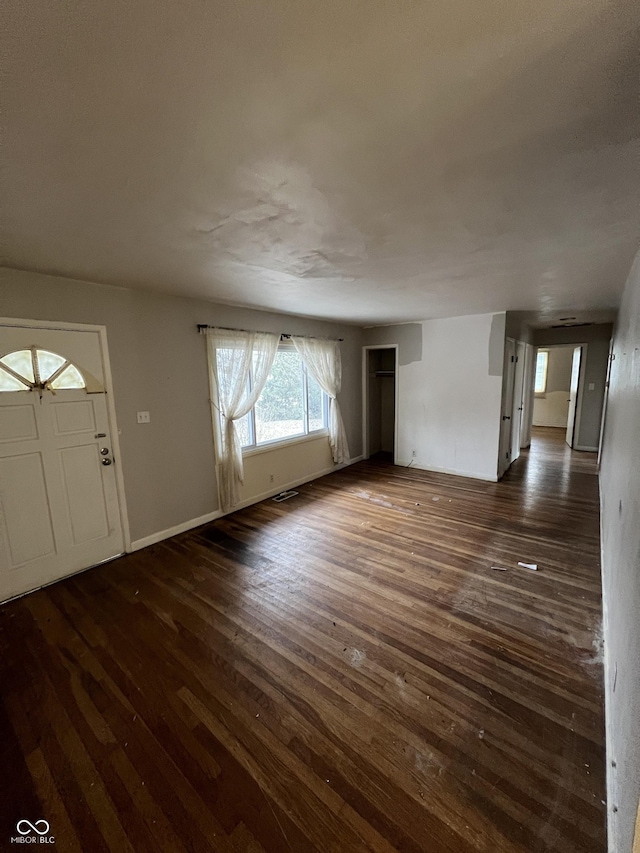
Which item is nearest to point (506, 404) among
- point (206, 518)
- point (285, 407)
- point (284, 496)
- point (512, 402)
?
point (512, 402)

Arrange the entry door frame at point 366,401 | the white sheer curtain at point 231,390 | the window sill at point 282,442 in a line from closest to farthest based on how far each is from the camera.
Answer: the white sheer curtain at point 231,390 < the window sill at point 282,442 < the entry door frame at point 366,401

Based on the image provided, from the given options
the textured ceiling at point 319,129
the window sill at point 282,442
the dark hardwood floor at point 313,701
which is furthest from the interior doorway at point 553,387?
the textured ceiling at point 319,129

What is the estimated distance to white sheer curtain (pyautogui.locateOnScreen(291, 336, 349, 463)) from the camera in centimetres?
480

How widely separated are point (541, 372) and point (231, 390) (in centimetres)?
804

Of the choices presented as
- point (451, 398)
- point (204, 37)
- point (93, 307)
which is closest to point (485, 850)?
point (204, 37)

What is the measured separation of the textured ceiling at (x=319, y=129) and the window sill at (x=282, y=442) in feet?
8.04

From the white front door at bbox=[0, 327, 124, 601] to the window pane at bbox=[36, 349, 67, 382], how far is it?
22 millimetres

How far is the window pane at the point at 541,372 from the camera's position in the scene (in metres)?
8.29

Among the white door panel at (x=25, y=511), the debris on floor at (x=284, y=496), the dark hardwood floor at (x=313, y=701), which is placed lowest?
the dark hardwood floor at (x=313, y=701)

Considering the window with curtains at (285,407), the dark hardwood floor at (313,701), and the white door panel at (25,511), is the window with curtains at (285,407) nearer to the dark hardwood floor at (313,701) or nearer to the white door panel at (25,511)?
the dark hardwood floor at (313,701)

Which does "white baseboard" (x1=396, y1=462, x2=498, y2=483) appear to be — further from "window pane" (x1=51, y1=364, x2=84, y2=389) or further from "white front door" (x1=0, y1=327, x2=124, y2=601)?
"window pane" (x1=51, y1=364, x2=84, y2=389)

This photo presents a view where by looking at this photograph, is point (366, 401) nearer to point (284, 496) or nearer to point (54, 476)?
point (284, 496)

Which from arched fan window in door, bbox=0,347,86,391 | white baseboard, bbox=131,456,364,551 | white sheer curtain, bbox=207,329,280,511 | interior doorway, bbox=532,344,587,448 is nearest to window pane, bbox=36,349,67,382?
arched fan window in door, bbox=0,347,86,391

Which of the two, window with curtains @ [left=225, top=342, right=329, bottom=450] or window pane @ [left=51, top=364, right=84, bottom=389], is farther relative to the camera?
window with curtains @ [left=225, top=342, right=329, bottom=450]
